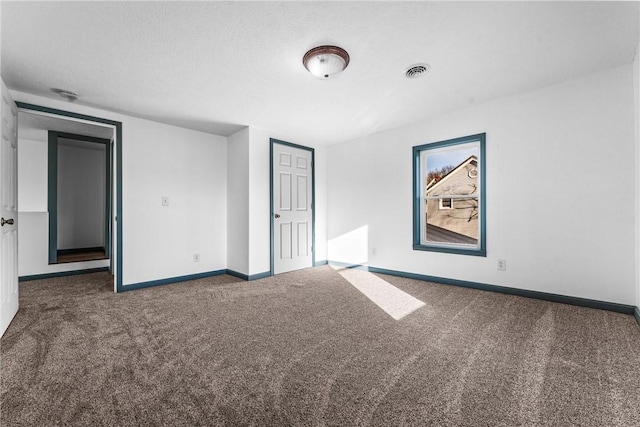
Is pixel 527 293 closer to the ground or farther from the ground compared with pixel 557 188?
closer to the ground

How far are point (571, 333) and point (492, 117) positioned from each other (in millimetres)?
2365

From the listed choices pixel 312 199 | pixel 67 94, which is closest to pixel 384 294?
pixel 312 199

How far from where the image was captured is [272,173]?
4.48 metres

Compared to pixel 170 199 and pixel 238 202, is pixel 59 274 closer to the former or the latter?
pixel 170 199

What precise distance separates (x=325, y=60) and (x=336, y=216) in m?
3.18

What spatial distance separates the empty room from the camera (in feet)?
5.28

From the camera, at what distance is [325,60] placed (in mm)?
2330

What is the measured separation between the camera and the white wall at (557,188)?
2.67 meters

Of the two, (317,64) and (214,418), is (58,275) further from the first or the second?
(317,64)

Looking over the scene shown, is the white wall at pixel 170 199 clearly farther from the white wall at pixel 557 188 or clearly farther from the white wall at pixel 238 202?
the white wall at pixel 557 188

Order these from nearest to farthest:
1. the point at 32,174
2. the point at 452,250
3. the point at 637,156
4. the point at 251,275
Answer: the point at 637,156, the point at 452,250, the point at 251,275, the point at 32,174

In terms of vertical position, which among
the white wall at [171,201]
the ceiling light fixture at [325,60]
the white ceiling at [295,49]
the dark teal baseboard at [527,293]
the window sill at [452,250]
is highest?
the white ceiling at [295,49]

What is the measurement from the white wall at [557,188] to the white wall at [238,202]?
2.38 m

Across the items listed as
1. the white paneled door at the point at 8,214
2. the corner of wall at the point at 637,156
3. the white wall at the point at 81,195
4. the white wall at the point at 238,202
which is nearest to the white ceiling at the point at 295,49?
the corner of wall at the point at 637,156
